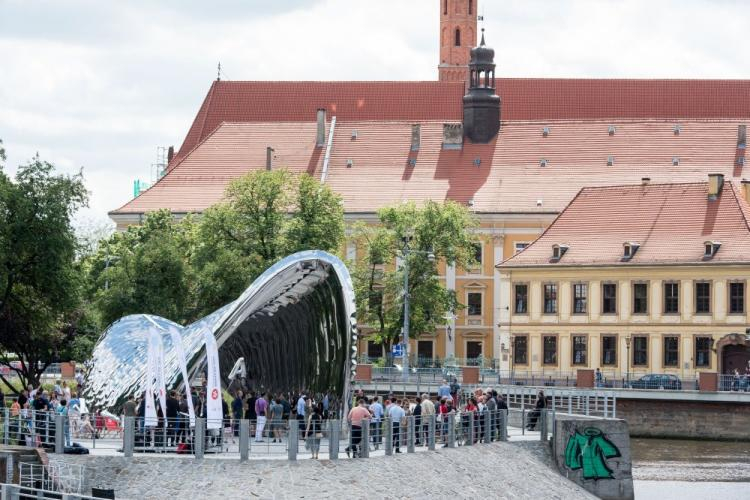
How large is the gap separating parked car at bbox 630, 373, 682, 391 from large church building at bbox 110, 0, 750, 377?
6.28 m

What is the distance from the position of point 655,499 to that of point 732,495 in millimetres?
2779

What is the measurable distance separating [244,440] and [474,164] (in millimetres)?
Result: 73277

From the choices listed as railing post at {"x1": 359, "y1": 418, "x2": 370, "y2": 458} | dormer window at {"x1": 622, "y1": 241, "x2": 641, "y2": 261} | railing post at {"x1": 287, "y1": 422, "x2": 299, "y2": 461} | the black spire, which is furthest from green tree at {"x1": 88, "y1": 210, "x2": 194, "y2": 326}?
railing post at {"x1": 287, "y1": 422, "x2": 299, "y2": 461}

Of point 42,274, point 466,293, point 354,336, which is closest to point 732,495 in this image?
point 354,336

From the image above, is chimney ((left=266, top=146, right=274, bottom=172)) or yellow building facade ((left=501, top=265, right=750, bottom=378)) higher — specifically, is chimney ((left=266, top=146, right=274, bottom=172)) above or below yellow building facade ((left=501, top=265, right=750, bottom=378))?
above

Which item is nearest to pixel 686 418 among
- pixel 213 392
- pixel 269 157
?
pixel 213 392

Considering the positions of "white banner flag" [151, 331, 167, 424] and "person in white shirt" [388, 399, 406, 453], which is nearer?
→ "white banner flag" [151, 331, 167, 424]

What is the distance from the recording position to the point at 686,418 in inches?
2830

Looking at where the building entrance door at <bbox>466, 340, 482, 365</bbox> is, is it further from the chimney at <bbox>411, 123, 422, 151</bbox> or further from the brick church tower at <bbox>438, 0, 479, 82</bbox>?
the brick church tower at <bbox>438, 0, 479, 82</bbox>

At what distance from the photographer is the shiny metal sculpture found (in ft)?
142

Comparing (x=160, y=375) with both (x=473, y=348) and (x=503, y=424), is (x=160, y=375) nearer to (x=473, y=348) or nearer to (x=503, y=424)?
(x=503, y=424)

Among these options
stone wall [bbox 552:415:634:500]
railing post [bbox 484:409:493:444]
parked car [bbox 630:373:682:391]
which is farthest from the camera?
parked car [bbox 630:373:682:391]

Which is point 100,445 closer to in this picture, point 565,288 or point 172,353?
point 172,353

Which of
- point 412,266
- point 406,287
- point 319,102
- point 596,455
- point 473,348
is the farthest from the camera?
point 319,102
